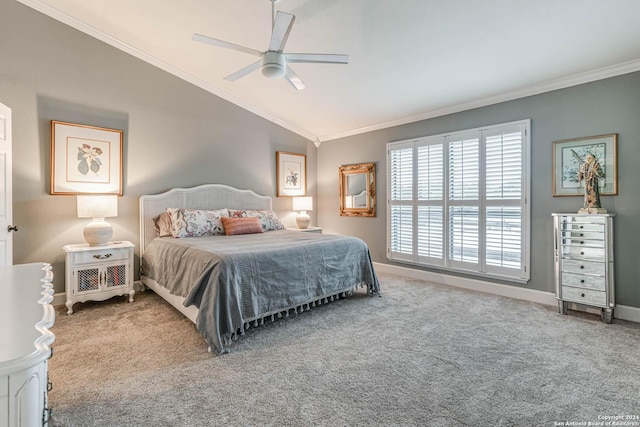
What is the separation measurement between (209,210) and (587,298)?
4.61 m

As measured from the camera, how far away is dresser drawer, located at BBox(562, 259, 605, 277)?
3002 mm

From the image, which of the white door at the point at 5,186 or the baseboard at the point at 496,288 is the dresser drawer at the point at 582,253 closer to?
the baseboard at the point at 496,288

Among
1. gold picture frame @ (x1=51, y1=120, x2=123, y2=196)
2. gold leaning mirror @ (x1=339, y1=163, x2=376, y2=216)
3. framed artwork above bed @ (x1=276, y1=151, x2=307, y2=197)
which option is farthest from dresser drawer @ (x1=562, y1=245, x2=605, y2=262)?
gold picture frame @ (x1=51, y1=120, x2=123, y2=196)

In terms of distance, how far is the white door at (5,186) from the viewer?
279cm

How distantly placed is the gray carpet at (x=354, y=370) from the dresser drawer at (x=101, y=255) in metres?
0.60

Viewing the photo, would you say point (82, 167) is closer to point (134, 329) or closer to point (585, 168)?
point (134, 329)

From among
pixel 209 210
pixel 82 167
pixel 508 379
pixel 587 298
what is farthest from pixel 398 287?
pixel 82 167

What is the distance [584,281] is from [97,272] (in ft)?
16.9

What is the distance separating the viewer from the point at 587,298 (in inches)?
121

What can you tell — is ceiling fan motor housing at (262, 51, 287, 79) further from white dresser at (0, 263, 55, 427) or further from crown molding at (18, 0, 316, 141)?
crown molding at (18, 0, 316, 141)

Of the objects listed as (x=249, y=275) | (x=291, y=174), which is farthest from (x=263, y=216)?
(x=249, y=275)

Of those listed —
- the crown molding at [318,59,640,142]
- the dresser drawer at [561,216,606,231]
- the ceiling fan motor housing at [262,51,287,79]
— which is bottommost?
the dresser drawer at [561,216,606,231]

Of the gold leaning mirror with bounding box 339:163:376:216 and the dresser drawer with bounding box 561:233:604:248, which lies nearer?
the dresser drawer with bounding box 561:233:604:248

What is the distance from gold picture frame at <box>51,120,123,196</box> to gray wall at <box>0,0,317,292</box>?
3.5 inches
